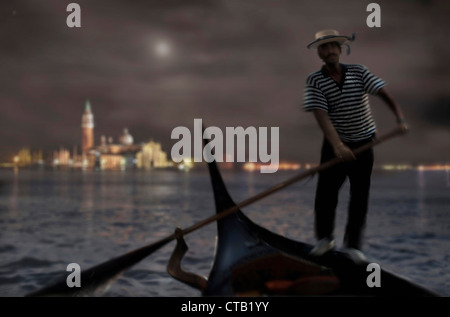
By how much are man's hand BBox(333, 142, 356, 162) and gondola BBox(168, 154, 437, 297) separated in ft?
2.65

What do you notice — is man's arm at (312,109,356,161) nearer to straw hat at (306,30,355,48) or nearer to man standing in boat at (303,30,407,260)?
man standing in boat at (303,30,407,260)

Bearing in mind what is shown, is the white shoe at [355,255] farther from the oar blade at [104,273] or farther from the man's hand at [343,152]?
the oar blade at [104,273]

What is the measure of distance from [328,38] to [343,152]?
84cm

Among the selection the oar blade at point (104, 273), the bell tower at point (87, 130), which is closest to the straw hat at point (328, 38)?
the oar blade at point (104, 273)

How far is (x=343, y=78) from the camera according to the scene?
3.75 metres

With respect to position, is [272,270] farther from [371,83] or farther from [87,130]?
[87,130]

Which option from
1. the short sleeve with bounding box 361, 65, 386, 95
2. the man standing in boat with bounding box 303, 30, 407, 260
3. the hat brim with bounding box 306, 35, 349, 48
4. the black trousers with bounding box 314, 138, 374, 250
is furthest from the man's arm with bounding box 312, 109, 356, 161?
the hat brim with bounding box 306, 35, 349, 48

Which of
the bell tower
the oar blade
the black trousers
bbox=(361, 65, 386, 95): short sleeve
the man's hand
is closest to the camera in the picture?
the man's hand

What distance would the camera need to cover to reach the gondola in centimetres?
341

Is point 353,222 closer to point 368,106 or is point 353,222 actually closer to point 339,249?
point 339,249

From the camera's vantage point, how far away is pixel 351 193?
3.90 metres

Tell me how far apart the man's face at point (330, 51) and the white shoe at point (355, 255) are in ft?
4.87
